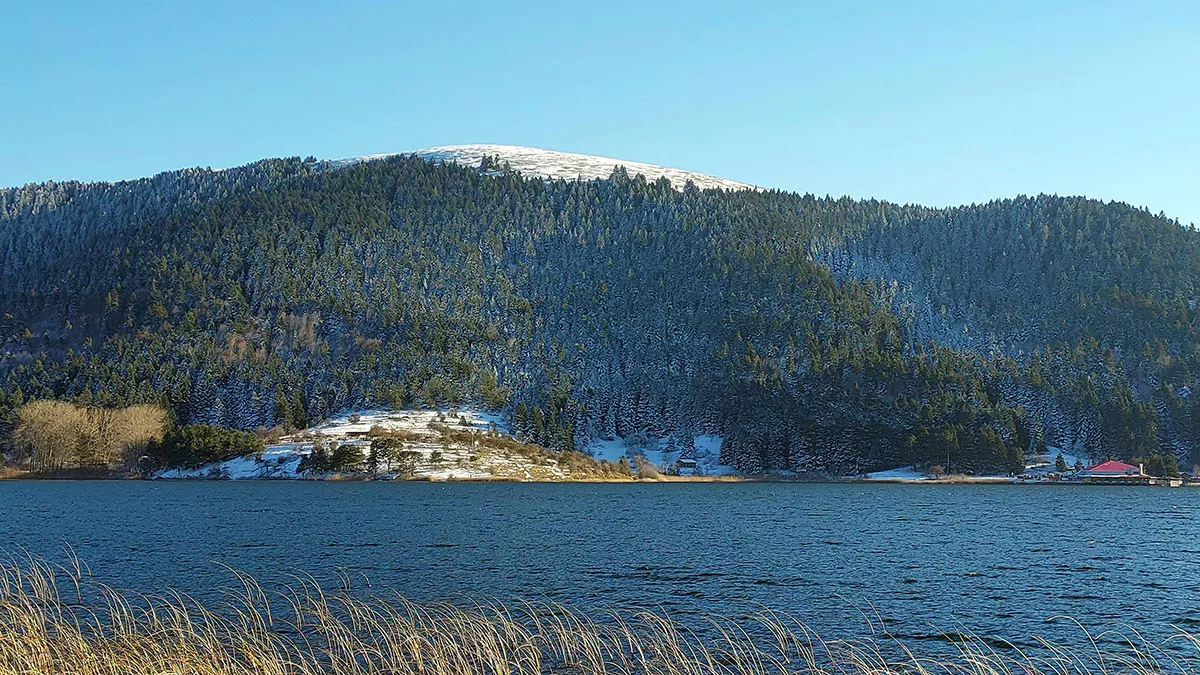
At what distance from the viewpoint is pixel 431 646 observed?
1093 inches

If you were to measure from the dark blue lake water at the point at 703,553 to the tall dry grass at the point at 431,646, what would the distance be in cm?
393

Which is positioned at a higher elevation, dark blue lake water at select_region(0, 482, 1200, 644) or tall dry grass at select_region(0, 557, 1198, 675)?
tall dry grass at select_region(0, 557, 1198, 675)

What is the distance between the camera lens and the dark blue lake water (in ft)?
156

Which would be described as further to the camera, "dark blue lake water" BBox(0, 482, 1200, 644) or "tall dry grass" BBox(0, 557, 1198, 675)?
"dark blue lake water" BBox(0, 482, 1200, 644)

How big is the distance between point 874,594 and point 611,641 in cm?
1864

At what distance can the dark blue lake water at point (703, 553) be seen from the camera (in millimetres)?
47438

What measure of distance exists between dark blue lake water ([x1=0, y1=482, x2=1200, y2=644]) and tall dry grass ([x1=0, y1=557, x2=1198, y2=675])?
3931mm

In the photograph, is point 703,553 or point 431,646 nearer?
point 431,646

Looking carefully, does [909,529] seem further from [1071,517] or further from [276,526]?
[276,526]

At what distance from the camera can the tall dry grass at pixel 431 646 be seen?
25594mm

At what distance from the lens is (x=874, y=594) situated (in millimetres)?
50062

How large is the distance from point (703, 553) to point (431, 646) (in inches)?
1725

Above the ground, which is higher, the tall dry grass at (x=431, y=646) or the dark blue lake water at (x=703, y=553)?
the tall dry grass at (x=431, y=646)

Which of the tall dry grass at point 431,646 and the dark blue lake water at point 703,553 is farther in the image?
the dark blue lake water at point 703,553
